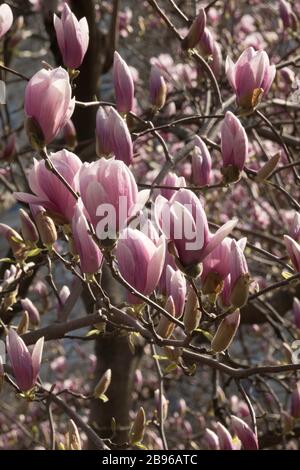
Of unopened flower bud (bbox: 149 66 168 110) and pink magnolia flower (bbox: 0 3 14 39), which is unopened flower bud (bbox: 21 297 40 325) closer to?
unopened flower bud (bbox: 149 66 168 110)

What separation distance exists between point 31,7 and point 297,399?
7.24ft

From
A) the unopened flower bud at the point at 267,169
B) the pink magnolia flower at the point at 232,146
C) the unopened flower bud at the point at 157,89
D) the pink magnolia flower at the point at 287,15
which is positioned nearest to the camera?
the pink magnolia flower at the point at 232,146

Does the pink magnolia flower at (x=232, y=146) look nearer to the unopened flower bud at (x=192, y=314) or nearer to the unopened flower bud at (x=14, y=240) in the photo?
the unopened flower bud at (x=192, y=314)

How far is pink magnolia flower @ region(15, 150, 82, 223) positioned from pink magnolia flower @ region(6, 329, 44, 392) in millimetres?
247

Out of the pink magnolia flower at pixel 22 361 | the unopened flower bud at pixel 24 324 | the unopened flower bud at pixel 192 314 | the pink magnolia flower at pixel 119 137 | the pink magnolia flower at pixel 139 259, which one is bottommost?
the unopened flower bud at pixel 24 324

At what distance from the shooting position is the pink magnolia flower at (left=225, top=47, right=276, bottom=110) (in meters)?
1.15

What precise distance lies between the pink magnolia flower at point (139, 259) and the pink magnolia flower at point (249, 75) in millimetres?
377

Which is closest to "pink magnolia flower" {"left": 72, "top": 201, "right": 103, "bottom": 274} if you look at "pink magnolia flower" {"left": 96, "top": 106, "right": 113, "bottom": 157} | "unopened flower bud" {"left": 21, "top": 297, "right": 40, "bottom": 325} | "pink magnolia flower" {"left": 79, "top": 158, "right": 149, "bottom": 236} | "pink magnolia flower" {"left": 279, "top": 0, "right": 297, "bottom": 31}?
"pink magnolia flower" {"left": 79, "top": 158, "right": 149, "bottom": 236}

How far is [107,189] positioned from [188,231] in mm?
115

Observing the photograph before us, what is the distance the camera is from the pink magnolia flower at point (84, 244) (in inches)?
34.5

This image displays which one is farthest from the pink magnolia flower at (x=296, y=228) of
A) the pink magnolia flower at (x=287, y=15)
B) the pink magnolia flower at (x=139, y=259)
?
the pink magnolia flower at (x=287, y=15)

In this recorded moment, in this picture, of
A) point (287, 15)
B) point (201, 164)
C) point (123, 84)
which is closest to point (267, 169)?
point (201, 164)

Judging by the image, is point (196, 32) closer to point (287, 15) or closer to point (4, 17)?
point (4, 17)
